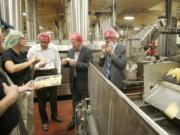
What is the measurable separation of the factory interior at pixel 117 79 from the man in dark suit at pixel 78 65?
0.18ft

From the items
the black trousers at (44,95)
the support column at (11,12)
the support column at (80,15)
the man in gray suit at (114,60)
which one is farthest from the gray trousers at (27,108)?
the support column at (80,15)

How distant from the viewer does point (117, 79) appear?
260 cm

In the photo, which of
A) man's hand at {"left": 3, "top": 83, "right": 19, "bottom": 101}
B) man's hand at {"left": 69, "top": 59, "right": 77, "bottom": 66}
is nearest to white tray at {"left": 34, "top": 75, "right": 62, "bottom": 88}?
man's hand at {"left": 69, "top": 59, "right": 77, "bottom": 66}

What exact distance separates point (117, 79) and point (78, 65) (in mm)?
546

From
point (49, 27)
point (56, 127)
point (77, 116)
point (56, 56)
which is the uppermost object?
point (49, 27)

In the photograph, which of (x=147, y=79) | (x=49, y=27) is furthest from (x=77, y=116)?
(x=49, y=27)

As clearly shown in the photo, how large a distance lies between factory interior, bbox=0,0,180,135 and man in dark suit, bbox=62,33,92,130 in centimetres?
6

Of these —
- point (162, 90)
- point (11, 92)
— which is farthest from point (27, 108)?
point (162, 90)

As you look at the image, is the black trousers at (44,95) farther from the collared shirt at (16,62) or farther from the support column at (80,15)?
the support column at (80,15)

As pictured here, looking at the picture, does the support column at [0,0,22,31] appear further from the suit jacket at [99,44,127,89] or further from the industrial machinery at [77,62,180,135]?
the industrial machinery at [77,62,180,135]

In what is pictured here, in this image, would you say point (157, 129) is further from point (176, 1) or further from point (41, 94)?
point (176, 1)

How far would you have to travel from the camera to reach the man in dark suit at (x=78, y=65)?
9.27 ft

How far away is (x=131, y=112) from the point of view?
0.88 meters

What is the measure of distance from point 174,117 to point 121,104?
444 mm
